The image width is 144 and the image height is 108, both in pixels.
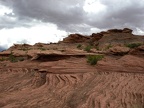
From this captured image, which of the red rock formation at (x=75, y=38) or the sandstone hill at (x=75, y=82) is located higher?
the red rock formation at (x=75, y=38)

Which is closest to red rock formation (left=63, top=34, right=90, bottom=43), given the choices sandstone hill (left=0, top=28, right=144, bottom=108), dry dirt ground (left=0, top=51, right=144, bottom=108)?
sandstone hill (left=0, top=28, right=144, bottom=108)

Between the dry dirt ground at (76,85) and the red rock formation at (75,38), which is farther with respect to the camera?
the red rock formation at (75,38)

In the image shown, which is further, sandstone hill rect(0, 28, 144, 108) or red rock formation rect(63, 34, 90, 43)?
red rock formation rect(63, 34, 90, 43)

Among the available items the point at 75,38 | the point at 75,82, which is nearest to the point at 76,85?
the point at 75,82

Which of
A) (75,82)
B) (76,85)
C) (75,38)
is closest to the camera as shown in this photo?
(76,85)

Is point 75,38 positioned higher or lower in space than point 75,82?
higher

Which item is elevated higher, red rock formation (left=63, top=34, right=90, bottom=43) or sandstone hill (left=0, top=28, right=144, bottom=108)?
red rock formation (left=63, top=34, right=90, bottom=43)

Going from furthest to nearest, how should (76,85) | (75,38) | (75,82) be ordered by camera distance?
1. (75,38)
2. (75,82)
3. (76,85)

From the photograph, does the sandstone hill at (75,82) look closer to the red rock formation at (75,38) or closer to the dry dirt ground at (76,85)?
the dry dirt ground at (76,85)

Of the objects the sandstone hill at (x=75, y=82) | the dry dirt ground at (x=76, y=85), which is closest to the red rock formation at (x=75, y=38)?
the sandstone hill at (x=75, y=82)

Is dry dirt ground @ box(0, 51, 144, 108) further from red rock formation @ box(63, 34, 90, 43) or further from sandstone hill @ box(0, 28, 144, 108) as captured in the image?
red rock formation @ box(63, 34, 90, 43)

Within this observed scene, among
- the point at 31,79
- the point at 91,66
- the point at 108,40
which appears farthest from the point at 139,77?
the point at 108,40

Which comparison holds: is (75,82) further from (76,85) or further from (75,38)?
(75,38)

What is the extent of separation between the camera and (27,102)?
431 inches
